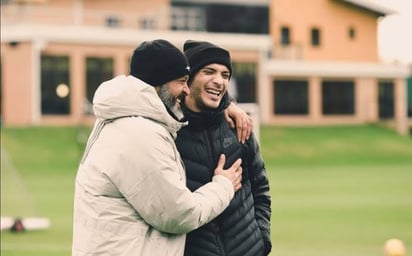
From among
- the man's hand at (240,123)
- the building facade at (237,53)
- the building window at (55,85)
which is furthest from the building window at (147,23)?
the man's hand at (240,123)

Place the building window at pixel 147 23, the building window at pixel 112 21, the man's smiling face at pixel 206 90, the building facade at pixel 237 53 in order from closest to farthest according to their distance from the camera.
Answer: the man's smiling face at pixel 206 90 → the building facade at pixel 237 53 → the building window at pixel 147 23 → the building window at pixel 112 21

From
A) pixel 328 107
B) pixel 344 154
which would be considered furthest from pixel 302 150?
pixel 328 107

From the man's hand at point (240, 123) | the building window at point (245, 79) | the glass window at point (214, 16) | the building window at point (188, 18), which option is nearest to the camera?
the man's hand at point (240, 123)

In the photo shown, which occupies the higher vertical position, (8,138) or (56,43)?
(56,43)

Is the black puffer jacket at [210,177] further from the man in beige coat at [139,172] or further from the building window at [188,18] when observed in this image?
the building window at [188,18]

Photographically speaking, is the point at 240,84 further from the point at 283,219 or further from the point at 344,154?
the point at 283,219

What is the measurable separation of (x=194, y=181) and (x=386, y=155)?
44.6 metres

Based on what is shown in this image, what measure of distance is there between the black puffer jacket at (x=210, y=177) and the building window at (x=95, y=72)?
167 feet

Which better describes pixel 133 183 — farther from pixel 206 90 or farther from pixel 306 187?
pixel 306 187

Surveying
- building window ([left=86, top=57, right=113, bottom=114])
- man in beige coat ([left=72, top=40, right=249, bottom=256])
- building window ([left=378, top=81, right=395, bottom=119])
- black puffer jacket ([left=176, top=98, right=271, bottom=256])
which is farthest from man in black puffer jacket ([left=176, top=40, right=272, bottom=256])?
building window ([left=378, top=81, right=395, bottom=119])

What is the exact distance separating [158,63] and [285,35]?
66768 millimetres

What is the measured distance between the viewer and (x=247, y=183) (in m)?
6.09

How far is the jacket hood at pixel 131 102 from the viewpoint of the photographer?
5219 millimetres

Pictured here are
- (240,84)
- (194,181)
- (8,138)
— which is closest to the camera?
(194,181)
